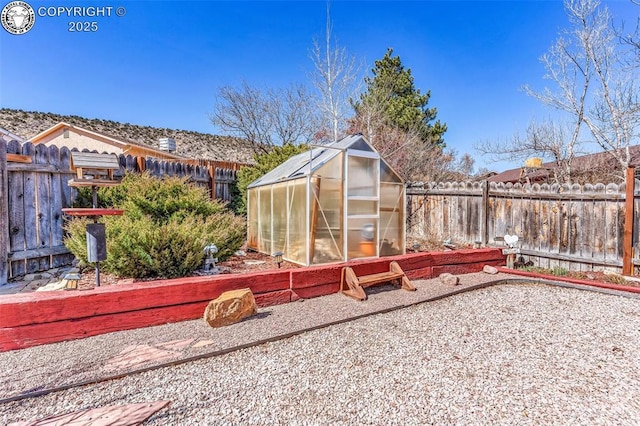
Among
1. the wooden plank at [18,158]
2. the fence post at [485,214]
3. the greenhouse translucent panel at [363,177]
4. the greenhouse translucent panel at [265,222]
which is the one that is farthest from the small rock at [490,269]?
the wooden plank at [18,158]

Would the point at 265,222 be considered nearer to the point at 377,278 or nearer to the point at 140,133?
the point at 377,278

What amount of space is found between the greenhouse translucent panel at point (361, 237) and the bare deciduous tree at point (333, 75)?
710 cm

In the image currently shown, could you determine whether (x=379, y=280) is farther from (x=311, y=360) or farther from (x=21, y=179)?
(x=21, y=179)

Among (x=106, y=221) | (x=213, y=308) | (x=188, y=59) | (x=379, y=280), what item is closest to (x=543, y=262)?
(x=379, y=280)

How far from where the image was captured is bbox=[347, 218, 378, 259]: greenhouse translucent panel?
5.00m

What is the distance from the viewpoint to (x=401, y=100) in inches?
614

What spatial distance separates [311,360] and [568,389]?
1826mm

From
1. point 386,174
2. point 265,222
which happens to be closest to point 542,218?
point 386,174

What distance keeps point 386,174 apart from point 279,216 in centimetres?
207

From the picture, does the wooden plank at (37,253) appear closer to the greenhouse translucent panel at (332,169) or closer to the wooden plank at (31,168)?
the wooden plank at (31,168)

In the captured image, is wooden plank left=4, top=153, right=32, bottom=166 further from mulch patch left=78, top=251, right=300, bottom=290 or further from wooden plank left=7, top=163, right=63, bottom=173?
mulch patch left=78, top=251, right=300, bottom=290

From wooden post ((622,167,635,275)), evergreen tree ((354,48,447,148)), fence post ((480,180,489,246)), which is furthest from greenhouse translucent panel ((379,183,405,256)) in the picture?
evergreen tree ((354,48,447,148))

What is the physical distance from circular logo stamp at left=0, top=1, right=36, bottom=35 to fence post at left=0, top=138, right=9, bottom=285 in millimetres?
3452

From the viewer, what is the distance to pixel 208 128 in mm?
15938
